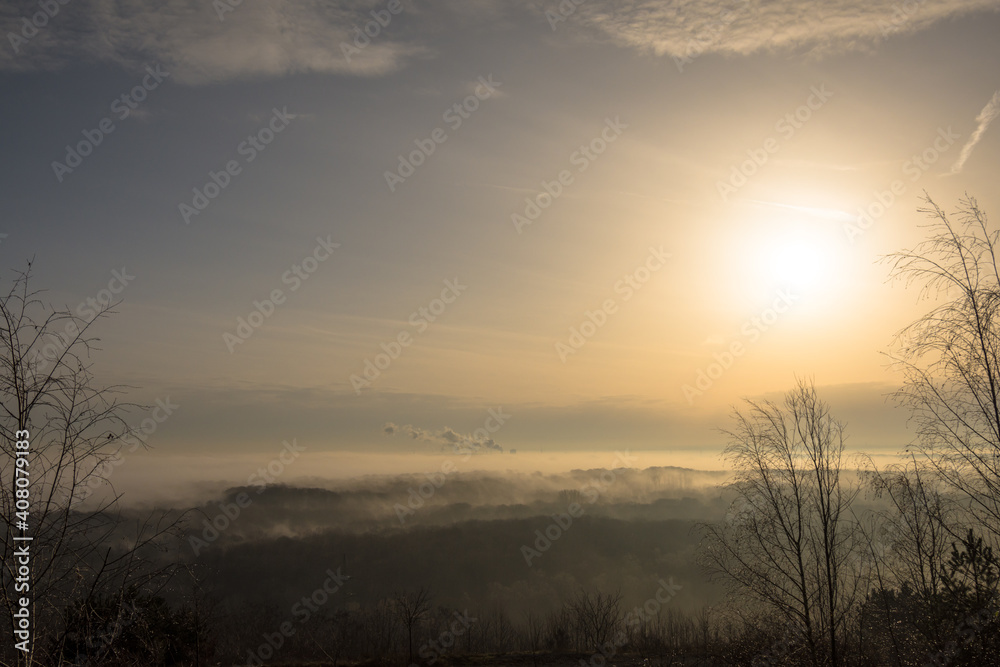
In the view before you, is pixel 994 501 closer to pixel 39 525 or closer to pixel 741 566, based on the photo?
pixel 741 566

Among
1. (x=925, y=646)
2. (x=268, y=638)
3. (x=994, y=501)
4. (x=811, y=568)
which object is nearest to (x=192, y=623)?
(x=811, y=568)

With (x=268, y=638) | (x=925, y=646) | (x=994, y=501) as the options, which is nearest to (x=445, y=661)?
(x=925, y=646)

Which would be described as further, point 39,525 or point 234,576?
point 234,576

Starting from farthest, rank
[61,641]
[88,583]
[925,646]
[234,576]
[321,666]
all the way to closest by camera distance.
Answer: [234,576] → [321,666] → [925,646] → [88,583] → [61,641]

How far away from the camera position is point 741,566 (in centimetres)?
2106

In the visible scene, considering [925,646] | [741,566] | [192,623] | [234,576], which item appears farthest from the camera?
[234,576]

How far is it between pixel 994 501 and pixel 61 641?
15.1 m

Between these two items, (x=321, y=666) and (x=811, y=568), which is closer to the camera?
(x=811, y=568)

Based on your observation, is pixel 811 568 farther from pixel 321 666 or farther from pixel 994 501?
pixel 321 666

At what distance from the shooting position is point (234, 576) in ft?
643

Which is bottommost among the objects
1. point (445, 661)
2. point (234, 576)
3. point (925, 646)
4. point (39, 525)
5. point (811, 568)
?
point (234, 576)

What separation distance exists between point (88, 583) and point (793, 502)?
22032 mm

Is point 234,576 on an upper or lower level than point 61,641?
lower

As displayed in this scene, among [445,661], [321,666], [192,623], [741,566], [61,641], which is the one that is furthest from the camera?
[445,661]
